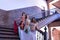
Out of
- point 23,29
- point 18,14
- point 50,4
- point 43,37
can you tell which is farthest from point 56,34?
point 23,29

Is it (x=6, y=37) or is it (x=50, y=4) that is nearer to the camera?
(x=6, y=37)

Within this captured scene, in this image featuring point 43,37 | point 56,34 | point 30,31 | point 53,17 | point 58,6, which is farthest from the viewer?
point 56,34

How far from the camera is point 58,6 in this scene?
31.7ft

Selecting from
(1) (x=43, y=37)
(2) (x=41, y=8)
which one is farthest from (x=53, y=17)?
(1) (x=43, y=37)

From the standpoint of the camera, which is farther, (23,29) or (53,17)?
(53,17)

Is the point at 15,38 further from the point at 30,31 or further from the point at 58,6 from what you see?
the point at 58,6

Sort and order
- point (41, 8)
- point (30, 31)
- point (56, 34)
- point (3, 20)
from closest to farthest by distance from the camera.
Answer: point (30, 31)
point (3, 20)
point (41, 8)
point (56, 34)

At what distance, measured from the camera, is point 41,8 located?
893cm

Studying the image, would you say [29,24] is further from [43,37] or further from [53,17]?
[53,17]

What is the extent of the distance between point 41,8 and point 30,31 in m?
4.89

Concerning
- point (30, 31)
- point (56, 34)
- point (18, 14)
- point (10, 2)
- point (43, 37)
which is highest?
point (10, 2)

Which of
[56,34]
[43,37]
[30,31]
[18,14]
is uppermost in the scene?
[18,14]

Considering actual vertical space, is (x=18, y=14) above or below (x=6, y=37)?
above

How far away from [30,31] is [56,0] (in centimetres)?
636
